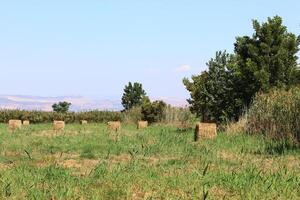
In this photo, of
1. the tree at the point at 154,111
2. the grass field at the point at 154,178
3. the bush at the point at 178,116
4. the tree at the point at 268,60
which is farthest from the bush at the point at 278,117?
the tree at the point at 154,111

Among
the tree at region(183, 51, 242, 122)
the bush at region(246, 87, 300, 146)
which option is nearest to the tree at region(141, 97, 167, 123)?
the tree at region(183, 51, 242, 122)

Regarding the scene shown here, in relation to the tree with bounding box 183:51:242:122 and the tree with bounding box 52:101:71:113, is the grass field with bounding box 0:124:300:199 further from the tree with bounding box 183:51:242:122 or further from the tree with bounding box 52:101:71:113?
the tree with bounding box 52:101:71:113

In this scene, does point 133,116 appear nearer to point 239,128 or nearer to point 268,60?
point 268,60

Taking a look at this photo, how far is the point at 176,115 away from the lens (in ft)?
115

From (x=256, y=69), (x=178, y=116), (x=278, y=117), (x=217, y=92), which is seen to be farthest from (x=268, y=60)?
(x=178, y=116)

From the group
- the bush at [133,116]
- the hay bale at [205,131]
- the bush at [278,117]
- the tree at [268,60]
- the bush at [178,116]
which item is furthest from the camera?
the bush at [133,116]

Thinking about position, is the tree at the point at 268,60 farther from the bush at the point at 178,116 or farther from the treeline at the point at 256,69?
the bush at the point at 178,116

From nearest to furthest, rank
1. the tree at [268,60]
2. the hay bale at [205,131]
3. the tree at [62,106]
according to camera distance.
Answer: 1. the hay bale at [205,131]
2. the tree at [268,60]
3. the tree at [62,106]

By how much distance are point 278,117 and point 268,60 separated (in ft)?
22.3

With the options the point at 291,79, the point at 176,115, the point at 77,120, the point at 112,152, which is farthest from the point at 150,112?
the point at 112,152

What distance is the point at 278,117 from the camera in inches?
672

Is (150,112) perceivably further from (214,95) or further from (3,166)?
(3,166)

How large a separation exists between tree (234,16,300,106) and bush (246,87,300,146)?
2868 millimetres

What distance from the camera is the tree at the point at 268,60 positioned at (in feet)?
76.1
